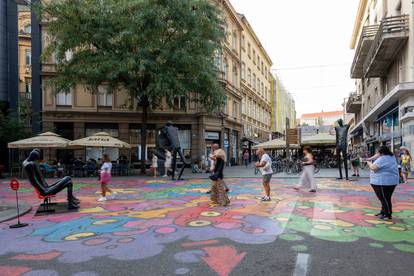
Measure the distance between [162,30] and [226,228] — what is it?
15661 mm

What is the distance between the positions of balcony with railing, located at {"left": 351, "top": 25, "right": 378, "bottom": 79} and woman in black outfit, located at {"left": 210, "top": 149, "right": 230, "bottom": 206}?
20432 mm

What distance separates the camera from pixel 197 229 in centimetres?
645

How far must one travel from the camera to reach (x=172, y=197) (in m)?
11.0

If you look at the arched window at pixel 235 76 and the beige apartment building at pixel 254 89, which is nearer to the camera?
the arched window at pixel 235 76

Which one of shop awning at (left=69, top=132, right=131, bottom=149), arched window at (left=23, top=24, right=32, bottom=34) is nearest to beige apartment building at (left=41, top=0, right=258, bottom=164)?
shop awning at (left=69, top=132, right=131, bottom=149)

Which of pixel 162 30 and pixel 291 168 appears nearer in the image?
pixel 162 30

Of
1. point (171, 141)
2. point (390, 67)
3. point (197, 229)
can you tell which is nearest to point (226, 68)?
point (390, 67)

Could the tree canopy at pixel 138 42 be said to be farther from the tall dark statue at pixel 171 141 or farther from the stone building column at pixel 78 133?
the stone building column at pixel 78 133

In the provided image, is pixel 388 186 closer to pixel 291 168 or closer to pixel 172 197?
pixel 172 197

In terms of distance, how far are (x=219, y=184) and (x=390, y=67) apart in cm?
2086

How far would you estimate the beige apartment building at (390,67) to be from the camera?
19.1 m

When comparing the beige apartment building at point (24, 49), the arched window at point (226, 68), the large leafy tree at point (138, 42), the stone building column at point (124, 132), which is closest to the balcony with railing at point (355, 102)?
the arched window at point (226, 68)

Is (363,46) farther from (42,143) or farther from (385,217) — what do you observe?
(42,143)

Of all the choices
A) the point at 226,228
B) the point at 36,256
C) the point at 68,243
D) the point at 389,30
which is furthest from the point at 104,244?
the point at 389,30
